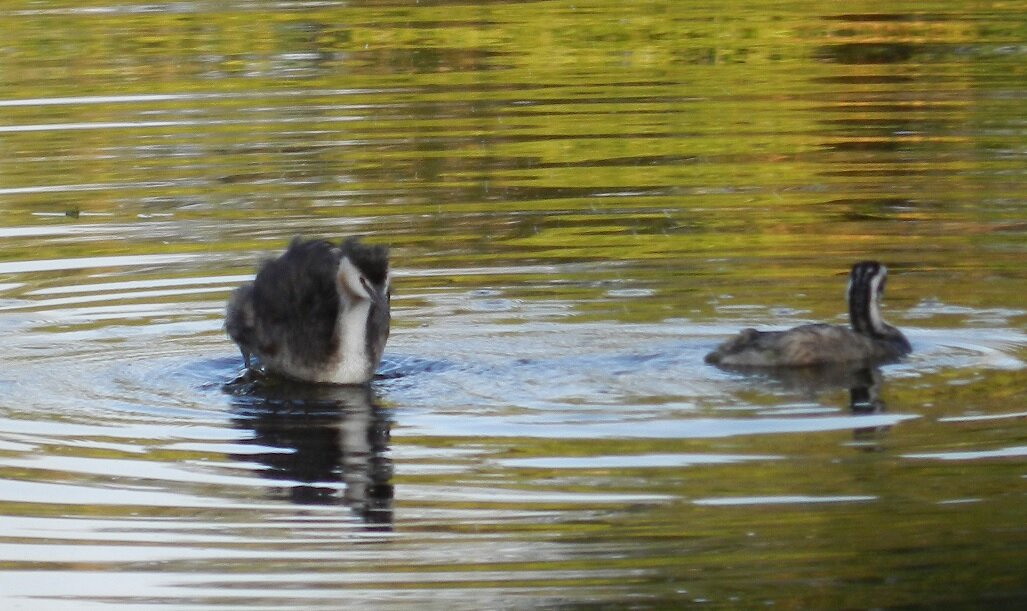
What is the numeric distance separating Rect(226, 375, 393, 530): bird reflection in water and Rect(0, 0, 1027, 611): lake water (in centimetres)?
3

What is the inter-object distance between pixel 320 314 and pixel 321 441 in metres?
1.23

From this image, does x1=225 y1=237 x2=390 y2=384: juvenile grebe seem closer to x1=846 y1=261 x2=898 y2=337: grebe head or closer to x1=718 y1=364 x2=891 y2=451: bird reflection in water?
x1=718 y1=364 x2=891 y2=451: bird reflection in water

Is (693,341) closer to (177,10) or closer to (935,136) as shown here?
(935,136)

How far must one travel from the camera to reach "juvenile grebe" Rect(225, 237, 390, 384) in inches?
420

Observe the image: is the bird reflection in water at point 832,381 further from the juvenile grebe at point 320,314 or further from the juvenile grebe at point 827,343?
the juvenile grebe at point 320,314

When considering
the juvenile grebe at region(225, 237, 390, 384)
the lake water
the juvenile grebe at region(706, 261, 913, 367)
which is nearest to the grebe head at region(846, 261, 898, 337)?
the juvenile grebe at region(706, 261, 913, 367)

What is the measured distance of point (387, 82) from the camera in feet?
70.4

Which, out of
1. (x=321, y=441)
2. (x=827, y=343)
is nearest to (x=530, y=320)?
(x=827, y=343)

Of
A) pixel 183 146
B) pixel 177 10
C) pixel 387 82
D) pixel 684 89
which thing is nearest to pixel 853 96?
pixel 684 89

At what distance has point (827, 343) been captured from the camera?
34.6 feet

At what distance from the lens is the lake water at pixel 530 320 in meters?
7.82

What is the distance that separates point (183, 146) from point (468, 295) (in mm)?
6345

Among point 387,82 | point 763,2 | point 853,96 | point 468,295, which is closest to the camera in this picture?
point 468,295

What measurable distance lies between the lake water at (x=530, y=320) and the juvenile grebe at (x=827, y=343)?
0.16 m
